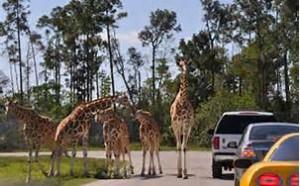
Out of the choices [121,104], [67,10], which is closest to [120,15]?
[67,10]

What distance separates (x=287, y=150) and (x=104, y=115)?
16682mm

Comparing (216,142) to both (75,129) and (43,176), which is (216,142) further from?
(43,176)

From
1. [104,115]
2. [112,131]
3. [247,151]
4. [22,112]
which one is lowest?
[247,151]

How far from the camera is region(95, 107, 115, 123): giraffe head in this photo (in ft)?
88.0

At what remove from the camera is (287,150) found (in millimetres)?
10531

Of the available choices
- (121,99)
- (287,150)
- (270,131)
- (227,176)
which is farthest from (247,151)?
(121,99)

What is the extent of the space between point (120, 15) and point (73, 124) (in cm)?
4029

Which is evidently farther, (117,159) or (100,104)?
(100,104)

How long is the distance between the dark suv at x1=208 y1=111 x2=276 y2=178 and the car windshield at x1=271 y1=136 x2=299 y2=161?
39.0ft

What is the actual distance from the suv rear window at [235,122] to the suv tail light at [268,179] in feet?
45.4

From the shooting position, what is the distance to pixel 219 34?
229 ft

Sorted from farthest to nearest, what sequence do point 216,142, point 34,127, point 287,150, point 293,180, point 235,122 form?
point 34,127
point 235,122
point 216,142
point 287,150
point 293,180

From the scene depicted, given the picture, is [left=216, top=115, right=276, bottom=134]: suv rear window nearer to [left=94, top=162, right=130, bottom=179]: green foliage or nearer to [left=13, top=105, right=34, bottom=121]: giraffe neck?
[left=94, top=162, right=130, bottom=179]: green foliage

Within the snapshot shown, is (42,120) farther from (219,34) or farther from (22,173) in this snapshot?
(219,34)
